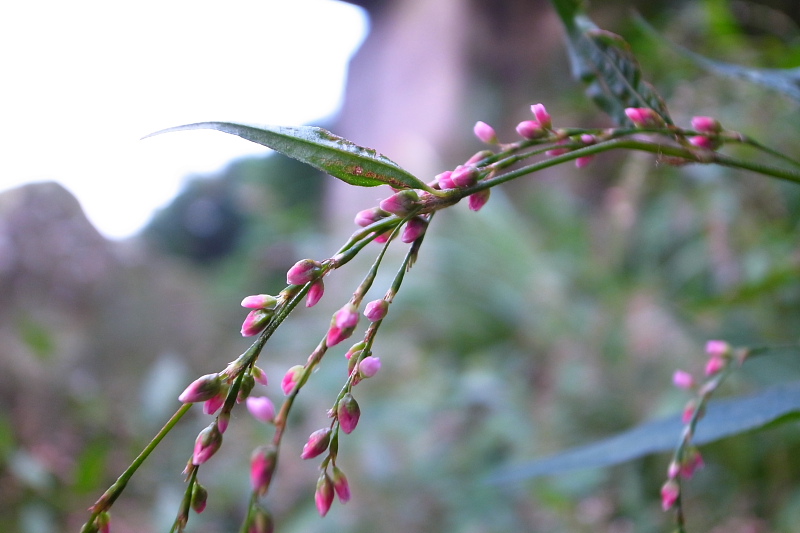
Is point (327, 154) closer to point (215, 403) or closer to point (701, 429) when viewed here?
point (215, 403)

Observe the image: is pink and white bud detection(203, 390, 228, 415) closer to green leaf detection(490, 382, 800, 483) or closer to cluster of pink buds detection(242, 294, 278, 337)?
cluster of pink buds detection(242, 294, 278, 337)

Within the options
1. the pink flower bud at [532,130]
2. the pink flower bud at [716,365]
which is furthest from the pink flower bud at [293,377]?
the pink flower bud at [716,365]

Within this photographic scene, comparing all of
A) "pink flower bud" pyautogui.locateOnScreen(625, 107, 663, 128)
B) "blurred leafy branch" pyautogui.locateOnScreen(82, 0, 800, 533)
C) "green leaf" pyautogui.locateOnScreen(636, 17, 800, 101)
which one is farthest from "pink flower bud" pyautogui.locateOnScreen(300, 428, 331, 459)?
"green leaf" pyautogui.locateOnScreen(636, 17, 800, 101)

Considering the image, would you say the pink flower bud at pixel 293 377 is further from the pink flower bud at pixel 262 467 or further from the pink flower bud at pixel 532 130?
the pink flower bud at pixel 532 130

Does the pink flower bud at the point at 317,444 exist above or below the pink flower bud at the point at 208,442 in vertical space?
below

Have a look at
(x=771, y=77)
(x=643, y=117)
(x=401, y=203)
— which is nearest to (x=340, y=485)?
(x=401, y=203)

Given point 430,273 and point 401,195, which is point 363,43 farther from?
point 401,195
